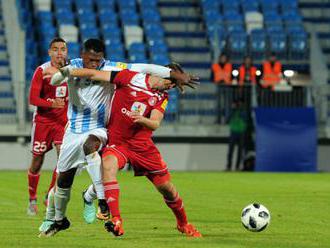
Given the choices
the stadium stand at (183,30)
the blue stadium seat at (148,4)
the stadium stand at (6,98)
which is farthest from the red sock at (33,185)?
the blue stadium seat at (148,4)

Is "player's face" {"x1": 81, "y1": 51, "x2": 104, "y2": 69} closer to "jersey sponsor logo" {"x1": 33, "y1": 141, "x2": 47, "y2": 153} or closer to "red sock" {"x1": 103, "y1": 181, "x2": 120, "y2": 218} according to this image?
"red sock" {"x1": 103, "y1": 181, "x2": 120, "y2": 218}

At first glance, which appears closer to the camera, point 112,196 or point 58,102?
point 112,196

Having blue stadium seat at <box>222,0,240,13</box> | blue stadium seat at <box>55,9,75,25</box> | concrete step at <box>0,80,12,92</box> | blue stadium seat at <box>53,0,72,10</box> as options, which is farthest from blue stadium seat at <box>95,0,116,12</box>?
concrete step at <box>0,80,12,92</box>

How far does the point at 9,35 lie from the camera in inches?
1147

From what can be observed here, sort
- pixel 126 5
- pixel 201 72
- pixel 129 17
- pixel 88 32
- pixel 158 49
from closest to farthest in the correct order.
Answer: pixel 158 49, pixel 201 72, pixel 88 32, pixel 129 17, pixel 126 5

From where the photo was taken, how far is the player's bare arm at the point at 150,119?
10617mm

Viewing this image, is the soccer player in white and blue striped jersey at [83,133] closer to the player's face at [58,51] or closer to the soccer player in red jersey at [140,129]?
the soccer player in red jersey at [140,129]

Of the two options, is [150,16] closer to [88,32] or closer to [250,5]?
[88,32]

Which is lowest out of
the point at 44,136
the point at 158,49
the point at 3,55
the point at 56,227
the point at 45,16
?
the point at 56,227

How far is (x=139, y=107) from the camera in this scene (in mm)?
10875

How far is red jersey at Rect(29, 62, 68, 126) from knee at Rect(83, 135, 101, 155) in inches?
111

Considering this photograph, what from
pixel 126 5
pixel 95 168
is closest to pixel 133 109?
pixel 95 168

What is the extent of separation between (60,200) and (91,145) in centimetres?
60

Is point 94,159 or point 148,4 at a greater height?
point 148,4
